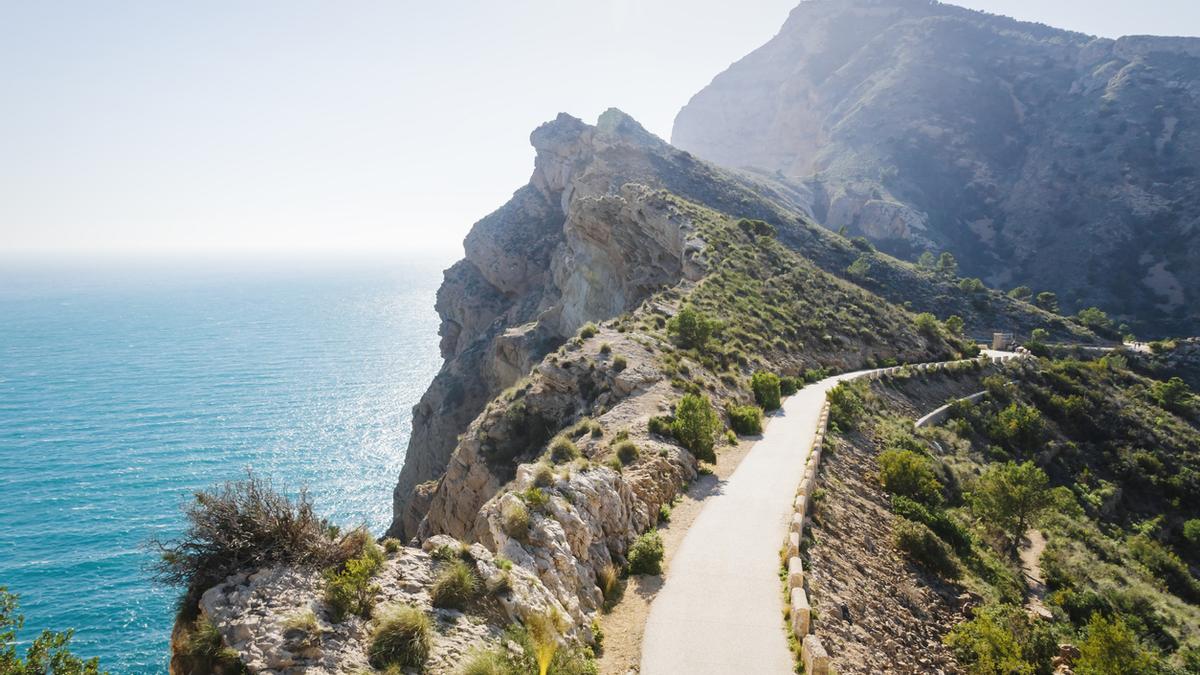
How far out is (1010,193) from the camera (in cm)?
13050

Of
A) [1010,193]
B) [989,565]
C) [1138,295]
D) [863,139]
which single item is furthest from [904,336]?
[863,139]

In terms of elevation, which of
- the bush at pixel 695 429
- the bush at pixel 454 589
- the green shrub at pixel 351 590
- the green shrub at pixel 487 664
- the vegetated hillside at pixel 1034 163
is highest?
the vegetated hillside at pixel 1034 163

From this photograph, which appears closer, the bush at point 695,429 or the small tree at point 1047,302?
the bush at point 695,429

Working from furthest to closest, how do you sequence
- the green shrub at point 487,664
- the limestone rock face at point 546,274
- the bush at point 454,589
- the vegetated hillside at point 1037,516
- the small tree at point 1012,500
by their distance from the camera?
the limestone rock face at point 546,274 < the small tree at point 1012,500 < the vegetated hillside at point 1037,516 < the bush at point 454,589 < the green shrub at point 487,664

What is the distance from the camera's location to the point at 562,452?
64.3 feet

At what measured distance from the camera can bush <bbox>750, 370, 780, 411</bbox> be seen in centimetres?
3080

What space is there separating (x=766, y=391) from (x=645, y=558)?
61.0 ft

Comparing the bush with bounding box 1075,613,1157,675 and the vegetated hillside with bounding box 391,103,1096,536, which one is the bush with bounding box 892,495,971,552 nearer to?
the bush with bounding box 1075,613,1157,675

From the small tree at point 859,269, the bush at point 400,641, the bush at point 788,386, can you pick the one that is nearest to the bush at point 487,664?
the bush at point 400,641

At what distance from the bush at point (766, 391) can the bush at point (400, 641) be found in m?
24.8

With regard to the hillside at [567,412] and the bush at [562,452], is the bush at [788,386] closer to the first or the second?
the hillside at [567,412]

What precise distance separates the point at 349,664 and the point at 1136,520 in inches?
1773

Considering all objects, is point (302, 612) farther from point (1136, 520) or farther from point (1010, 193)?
point (1010, 193)

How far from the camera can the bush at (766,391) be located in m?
30.8
